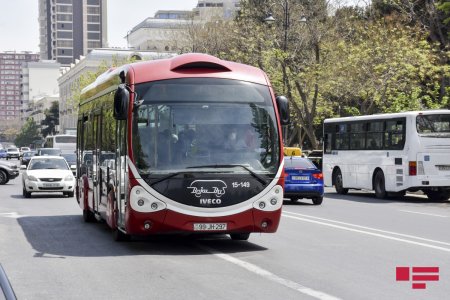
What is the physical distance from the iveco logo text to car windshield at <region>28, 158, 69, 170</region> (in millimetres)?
19859

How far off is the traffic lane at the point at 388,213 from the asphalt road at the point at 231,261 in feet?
0.34

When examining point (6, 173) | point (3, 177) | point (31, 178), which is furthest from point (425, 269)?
point (3, 177)

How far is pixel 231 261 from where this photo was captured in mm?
12398

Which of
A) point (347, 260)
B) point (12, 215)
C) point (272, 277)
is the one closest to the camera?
point (272, 277)

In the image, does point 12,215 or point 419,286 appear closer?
point 419,286

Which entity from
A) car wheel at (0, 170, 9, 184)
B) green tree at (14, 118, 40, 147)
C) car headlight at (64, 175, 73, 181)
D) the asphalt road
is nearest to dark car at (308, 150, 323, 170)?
car wheel at (0, 170, 9, 184)

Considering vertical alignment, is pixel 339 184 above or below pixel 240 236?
below

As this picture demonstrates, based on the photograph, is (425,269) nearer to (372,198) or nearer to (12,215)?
(12,215)

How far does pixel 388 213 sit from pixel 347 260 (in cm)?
1152

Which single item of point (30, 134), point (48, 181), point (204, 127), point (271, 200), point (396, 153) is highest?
point (30, 134)

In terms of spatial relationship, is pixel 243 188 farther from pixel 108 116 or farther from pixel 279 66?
pixel 279 66

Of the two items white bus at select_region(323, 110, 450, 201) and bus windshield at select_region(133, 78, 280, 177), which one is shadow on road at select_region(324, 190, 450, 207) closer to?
white bus at select_region(323, 110, 450, 201)

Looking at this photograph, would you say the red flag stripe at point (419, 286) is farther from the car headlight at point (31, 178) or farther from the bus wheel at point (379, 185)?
the car headlight at point (31, 178)

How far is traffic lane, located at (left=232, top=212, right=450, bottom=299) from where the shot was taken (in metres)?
9.87
